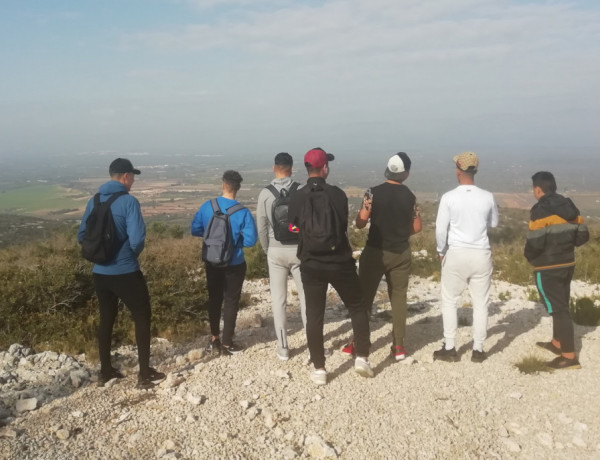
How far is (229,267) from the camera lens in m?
4.65

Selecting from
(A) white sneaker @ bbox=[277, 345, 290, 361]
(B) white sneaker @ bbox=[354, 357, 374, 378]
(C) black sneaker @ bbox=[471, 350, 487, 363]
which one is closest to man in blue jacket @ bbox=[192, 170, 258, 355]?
(A) white sneaker @ bbox=[277, 345, 290, 361]

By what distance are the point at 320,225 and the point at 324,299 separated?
76 centimetres

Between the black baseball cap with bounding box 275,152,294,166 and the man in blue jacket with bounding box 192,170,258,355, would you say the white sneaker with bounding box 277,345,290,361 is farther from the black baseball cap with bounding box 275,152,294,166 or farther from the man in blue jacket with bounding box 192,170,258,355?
the black baseball cap with bounding box 275,152,294,166

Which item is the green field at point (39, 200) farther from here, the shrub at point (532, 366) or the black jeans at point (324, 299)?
the shrub at point (532, 366)

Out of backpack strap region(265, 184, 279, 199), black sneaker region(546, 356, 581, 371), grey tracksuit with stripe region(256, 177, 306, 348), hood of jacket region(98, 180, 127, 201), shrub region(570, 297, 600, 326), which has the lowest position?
shrub region(570, 297, 600, 326)

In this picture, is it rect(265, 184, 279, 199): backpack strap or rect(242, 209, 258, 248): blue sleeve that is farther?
rect(242, 209, 258, 248): blue sleeve

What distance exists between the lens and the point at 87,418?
11.5ft

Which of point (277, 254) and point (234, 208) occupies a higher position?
point (234, 208)

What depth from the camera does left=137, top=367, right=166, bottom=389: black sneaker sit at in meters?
4.04

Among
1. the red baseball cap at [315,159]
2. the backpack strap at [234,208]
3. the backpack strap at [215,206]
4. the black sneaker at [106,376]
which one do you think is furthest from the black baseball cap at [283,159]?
the black sneaker at [106,376]

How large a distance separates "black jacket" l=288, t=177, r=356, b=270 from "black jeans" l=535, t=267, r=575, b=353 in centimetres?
211

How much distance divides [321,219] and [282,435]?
5.73ft

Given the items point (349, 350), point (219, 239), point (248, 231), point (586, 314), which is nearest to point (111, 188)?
point (219, 239)

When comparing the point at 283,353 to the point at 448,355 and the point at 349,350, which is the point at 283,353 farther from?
the point at 448,355
